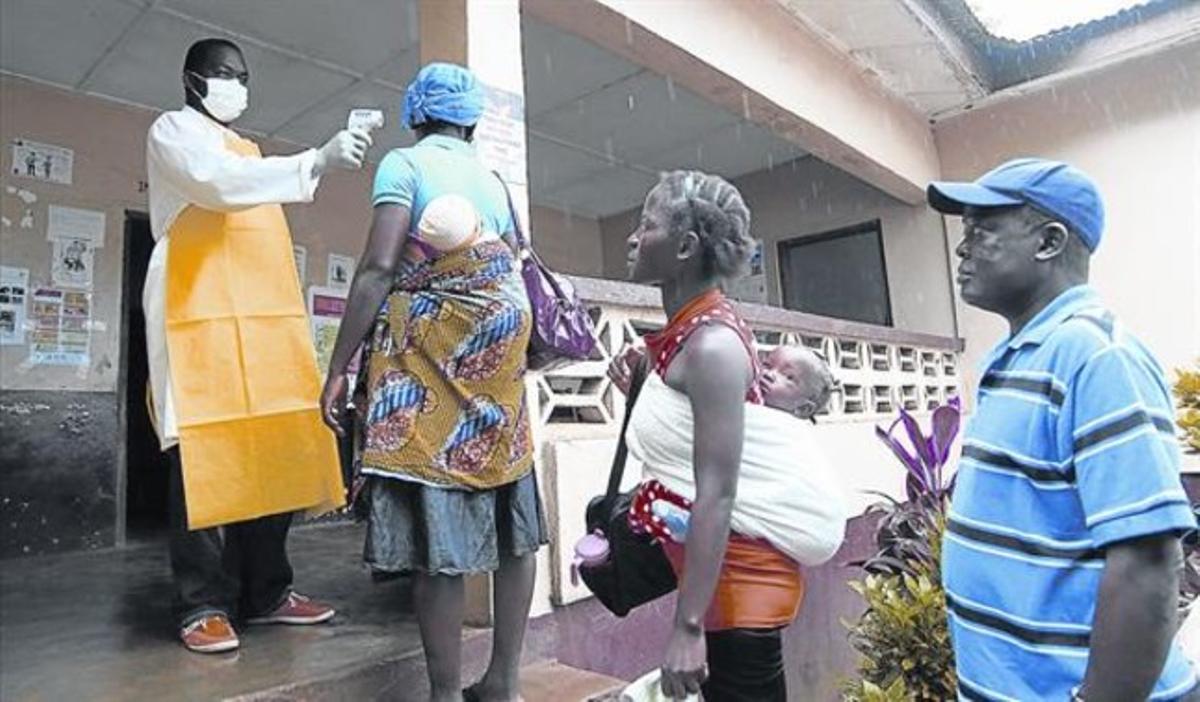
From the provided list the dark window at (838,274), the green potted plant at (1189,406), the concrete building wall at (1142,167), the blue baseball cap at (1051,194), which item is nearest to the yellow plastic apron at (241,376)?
the blue baseball cap at (1051,194)

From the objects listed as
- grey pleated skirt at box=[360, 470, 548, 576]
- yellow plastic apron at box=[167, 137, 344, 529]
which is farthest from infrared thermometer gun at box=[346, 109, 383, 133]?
grey pleated skirt at box=[360, 470, 548, 576]

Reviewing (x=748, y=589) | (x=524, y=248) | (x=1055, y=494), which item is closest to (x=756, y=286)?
(x=524, y=248)

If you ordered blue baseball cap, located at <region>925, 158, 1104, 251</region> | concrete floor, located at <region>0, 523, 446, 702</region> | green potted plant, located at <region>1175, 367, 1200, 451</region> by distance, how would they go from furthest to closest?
green potted plant, located at <region>1175, 367, 1200, 451</region>, concrete floor, located at <region>0, 523, 446, 702</region>, blue baseball cap, located at <region>925, 158, 1104, 251</region>

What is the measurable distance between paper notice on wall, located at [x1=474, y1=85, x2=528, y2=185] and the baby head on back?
1118mm

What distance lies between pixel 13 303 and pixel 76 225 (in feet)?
1.76

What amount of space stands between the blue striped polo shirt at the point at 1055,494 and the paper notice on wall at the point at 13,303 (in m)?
4.67

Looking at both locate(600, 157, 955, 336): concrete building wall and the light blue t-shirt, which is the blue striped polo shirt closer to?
the light blue t-shirt

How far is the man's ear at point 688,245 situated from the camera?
1.64 metres

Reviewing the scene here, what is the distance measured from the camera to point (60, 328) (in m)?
4.26

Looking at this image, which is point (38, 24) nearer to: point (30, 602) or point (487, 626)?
point (30, 602)

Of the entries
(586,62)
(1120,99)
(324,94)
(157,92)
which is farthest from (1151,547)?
(1120,99)

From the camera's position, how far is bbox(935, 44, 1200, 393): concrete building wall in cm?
539

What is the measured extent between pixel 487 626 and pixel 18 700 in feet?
3.82

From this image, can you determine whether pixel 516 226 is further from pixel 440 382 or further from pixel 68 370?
pixel 68 370
